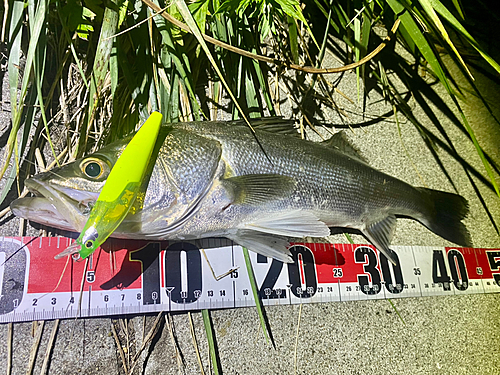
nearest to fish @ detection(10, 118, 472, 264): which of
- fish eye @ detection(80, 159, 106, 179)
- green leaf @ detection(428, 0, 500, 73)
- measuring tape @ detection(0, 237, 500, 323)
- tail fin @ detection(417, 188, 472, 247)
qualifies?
fish eye @ detection(80, 159, 106, 179)

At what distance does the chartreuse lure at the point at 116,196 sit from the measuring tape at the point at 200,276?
0.94ft

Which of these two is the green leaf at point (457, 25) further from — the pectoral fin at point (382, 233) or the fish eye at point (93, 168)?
the fish eye at point (93, 168)

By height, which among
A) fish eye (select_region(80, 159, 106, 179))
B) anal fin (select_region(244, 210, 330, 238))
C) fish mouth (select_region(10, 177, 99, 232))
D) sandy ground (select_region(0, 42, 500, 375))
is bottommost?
sandy ground (select_region(0, 42, 500, 375))

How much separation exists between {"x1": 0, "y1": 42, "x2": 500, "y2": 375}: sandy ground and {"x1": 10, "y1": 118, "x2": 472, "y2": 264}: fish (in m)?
0.34

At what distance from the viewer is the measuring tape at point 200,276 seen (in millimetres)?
1264

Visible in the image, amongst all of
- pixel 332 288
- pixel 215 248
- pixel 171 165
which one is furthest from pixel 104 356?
pixel 332 288

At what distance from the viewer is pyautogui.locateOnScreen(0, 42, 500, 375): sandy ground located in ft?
4.49

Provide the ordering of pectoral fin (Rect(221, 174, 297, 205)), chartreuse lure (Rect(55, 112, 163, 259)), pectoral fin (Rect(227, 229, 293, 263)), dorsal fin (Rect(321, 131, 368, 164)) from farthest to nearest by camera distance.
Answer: dorsal fin (Rect(321, 131, 368, 164)) → pectoral fin (Rect(227, 229, 293, 263)) → pectoral fin (Rect(221, 174, 297, 205)) → chartreuse lure (Rect(55, 112, 163, 259))

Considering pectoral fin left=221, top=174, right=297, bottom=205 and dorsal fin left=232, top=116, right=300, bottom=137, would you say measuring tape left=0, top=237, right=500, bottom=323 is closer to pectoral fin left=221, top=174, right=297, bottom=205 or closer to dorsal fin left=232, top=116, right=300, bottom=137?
pectoral fin left=221, top=174, right=297, bottom=205

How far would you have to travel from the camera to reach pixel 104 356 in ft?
4.50

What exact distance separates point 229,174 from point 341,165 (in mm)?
504

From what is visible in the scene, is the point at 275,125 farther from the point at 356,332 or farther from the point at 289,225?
the point at 356,332

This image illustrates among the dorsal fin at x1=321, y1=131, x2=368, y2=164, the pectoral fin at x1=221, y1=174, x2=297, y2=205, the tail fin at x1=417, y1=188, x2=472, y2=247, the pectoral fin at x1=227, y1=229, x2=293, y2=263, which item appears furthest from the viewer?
the tail fin at x1=417, y1=188, x2=472, y2=247

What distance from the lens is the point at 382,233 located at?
5.19 ft
